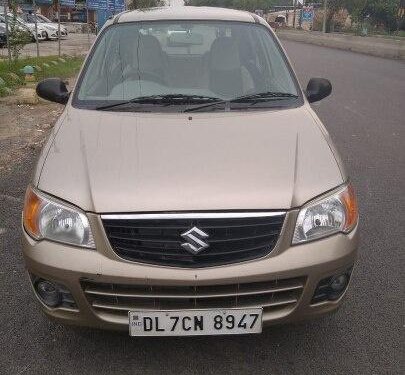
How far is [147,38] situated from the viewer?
3895 millimetres

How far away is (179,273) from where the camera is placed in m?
2.30

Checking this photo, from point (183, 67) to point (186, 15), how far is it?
619 millimetres

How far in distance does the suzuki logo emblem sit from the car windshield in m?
1.25

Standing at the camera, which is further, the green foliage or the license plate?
the green foliage

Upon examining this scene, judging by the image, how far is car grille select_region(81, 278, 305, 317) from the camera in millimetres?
2334

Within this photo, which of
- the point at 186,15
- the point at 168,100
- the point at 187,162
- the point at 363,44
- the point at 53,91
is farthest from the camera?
the point at 363,44

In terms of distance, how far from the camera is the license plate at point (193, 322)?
92.8 inches

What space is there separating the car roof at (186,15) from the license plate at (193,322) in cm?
251

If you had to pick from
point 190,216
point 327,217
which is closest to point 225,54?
point 327,217

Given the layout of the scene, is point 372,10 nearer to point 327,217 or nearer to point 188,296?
point 327,217

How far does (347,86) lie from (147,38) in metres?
9.97

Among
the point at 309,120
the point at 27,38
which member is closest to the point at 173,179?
the point at 309,120

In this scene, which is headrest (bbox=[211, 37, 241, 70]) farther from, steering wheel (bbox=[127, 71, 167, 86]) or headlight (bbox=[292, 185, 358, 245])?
headlight (bbox=[292, 185, 358, 245])

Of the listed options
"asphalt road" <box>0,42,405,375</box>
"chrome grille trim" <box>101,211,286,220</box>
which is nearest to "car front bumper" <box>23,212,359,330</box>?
"chrome grille trim" <box>101,211,286,220</box>
